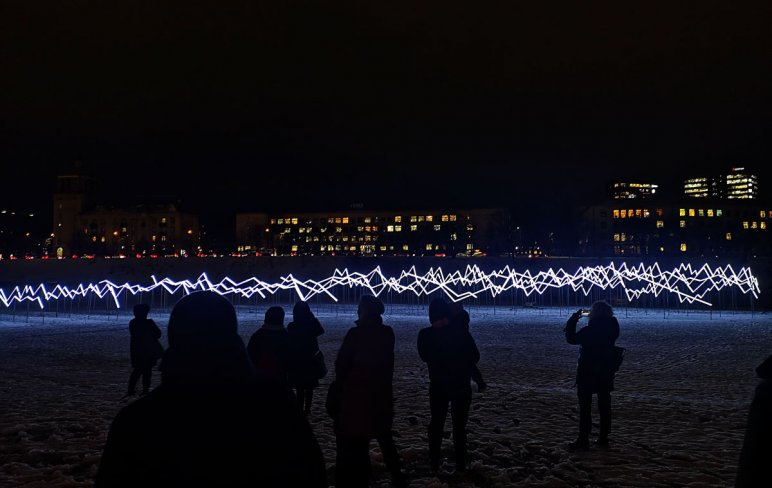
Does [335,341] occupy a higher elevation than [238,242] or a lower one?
lower

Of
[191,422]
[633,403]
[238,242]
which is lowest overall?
[633,403]

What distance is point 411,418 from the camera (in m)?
9.84

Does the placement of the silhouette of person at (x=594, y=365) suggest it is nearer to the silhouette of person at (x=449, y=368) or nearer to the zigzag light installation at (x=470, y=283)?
the silhouette of person at (x=449, y=368)

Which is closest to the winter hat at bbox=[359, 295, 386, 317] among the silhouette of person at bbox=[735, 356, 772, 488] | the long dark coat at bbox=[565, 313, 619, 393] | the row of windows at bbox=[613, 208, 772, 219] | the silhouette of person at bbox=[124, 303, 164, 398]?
the long dark coat at bbox=[565, 313, 619, 393]

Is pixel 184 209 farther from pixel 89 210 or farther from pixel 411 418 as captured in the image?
pixel 411 418

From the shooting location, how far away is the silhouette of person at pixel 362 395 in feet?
19.1

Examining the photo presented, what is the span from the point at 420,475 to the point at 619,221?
400 feet

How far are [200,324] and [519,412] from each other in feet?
28.3

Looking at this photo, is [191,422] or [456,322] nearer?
[191,422]

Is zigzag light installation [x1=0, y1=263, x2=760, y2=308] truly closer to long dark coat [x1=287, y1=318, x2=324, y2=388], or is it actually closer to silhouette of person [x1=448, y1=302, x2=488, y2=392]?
long dark coat [x1=287, y1=318, x2=324, y2=388]

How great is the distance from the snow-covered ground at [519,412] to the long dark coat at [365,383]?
135 cm

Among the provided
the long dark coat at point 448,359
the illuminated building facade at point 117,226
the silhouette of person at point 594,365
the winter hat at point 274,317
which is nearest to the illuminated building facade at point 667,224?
the illuminated building facade at point 117,226

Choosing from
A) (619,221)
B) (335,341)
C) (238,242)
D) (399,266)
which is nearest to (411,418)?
(335,341)

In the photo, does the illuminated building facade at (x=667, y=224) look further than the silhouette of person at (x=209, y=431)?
Yes
